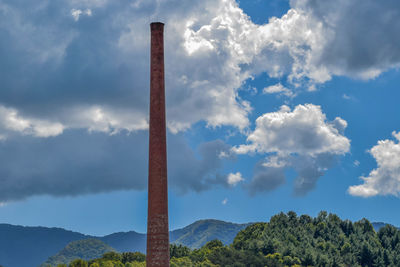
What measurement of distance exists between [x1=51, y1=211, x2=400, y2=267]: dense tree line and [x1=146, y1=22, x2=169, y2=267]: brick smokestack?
132 feet

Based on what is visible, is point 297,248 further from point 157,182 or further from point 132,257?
point 157,182

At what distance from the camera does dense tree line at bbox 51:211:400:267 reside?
95750 mm

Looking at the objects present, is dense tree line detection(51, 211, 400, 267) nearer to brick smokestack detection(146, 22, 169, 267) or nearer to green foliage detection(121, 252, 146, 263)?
green foliage detection(121, 252, 146, 263)

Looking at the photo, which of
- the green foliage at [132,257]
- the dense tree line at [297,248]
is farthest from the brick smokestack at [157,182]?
the green foliage at [132,257]

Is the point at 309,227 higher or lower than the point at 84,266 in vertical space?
higher

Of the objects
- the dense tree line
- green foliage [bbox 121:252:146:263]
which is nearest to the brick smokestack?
the dense tree line

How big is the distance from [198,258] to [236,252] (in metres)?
7.22

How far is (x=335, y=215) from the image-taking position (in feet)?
426

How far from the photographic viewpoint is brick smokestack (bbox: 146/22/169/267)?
144ft

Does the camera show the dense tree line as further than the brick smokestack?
Yes

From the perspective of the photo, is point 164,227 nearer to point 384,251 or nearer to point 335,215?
point 384,251

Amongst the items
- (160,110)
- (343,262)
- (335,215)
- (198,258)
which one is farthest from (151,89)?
(335,215)

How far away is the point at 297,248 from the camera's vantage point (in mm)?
106562

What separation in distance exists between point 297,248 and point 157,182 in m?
69.0
